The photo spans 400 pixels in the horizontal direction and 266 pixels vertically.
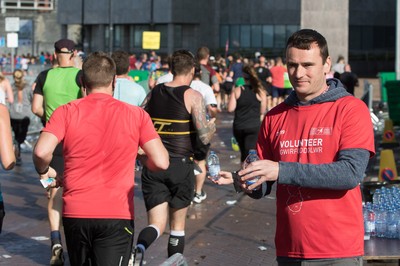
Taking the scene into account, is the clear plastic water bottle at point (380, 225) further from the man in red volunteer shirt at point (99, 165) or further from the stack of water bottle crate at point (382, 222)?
the man in red volunteer shirt at point (99, 165)

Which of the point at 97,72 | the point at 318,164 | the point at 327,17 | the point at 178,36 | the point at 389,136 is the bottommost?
the point at 389,136

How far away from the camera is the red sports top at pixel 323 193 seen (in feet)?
15.4

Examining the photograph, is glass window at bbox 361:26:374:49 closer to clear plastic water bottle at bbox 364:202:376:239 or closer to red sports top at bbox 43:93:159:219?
clear plastic water bottle at bbox 364:202:376:239

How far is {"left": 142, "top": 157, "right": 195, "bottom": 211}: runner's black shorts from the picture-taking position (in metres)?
8.62

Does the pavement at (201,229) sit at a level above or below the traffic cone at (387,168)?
below

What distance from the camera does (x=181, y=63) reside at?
9305mm

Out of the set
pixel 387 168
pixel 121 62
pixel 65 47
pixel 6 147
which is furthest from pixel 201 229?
pixel 6 147

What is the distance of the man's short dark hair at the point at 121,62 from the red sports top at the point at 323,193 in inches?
217

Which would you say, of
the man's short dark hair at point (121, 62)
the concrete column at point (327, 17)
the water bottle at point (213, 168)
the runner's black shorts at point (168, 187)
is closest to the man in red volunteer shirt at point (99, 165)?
→ the water bottle at point (213, 168)

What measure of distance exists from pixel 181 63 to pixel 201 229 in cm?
270

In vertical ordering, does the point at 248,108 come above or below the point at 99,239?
above

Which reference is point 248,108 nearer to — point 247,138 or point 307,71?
point 247,138

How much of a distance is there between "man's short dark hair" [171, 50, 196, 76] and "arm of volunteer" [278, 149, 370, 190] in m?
4.68

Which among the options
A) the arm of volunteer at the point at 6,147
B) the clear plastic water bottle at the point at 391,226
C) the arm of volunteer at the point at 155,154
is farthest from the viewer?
the clear plastic water bottle at the point at 391,226
